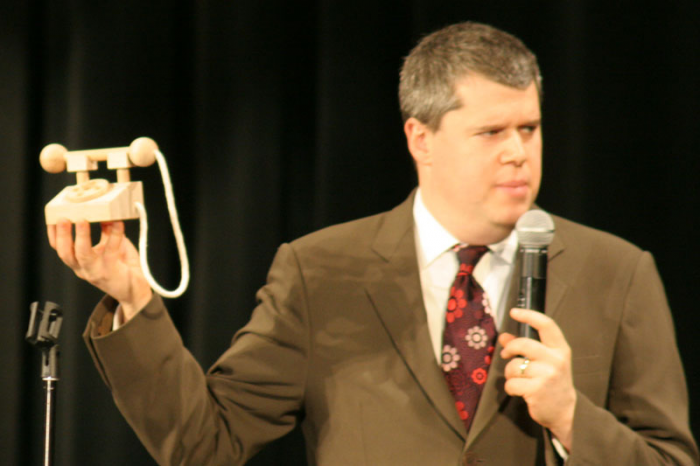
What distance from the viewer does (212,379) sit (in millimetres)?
1688

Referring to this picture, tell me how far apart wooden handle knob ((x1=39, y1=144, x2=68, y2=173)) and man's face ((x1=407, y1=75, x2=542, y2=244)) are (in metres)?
0.72

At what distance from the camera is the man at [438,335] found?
155 cm

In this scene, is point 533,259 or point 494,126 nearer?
point 533,259

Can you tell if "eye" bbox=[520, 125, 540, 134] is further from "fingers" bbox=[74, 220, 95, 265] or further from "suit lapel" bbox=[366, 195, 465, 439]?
"fingers" bbox=[74, 220, 95, 265]

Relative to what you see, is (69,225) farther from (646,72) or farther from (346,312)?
(646,72)

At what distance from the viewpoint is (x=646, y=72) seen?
7.31 ft

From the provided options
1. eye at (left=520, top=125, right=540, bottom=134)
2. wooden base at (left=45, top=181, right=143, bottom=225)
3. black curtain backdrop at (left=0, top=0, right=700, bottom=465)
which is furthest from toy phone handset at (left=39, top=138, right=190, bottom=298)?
black curtain backdrop at (left=0, top=0, right=700, bottom=465)

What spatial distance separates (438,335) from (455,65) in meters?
0.53

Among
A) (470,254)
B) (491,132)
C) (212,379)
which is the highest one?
(491,132)

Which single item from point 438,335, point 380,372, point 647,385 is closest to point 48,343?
point 380,372

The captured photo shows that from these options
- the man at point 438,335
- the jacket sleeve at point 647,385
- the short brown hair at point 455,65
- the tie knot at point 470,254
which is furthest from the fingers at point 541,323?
the short brown hair at point 455,65

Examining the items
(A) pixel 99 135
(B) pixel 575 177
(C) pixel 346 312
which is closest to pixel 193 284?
(A) pixel 99 135

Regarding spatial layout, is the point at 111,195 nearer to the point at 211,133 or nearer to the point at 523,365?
the point at 523,365

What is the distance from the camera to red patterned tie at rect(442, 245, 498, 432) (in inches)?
64.3
